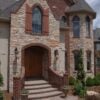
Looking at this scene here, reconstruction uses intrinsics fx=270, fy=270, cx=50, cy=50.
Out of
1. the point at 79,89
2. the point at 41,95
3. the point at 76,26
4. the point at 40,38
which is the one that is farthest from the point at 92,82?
the point at 41,95

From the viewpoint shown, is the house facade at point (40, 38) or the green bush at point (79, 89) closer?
the house facade at point (40, 38)

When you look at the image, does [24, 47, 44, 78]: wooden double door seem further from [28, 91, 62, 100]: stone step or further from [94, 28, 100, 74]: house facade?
[94, 28, 100, 74]: house facade

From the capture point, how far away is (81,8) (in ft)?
90.4

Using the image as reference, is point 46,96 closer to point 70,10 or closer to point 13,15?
point 13,15

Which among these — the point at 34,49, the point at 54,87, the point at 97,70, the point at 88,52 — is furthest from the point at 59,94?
the point at 97,70

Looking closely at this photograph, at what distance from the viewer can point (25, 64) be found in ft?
73.9

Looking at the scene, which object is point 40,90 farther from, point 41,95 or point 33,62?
point 33,62

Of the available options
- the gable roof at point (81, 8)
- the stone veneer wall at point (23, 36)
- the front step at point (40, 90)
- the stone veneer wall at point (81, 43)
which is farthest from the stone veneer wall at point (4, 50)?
the gable roof at point (81, 8)

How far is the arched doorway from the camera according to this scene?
Answer: 22.7m

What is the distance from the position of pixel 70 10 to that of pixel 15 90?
1304cm

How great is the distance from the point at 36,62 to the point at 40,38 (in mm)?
2369

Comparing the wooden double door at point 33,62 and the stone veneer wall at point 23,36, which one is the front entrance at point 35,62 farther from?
the stone veneer wall at point 23,36

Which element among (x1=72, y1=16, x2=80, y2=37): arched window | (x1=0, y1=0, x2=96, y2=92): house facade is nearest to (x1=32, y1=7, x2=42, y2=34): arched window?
(x1=0, y1=0, x2=96, y2=92): house facade

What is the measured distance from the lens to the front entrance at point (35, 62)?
894 inches
